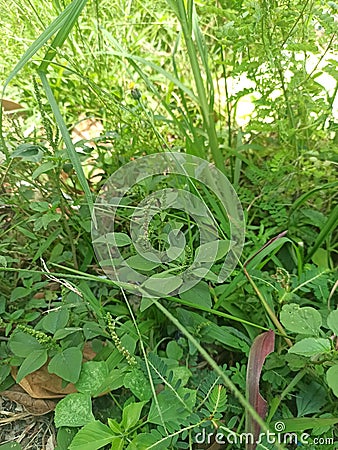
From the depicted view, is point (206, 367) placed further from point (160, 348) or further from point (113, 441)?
point (113, 441)

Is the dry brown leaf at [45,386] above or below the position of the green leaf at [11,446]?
above

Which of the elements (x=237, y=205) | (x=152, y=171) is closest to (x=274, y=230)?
(x=237, y=205)

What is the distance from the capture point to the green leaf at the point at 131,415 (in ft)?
2.51

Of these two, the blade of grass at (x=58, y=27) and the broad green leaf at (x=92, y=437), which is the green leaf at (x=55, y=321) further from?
the blade of grass at (x=58, y=27)

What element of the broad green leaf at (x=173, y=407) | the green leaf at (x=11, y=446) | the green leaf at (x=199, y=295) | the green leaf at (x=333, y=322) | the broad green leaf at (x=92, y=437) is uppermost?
the green leaf at (x=333, y=322)

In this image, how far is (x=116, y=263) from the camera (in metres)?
0.92

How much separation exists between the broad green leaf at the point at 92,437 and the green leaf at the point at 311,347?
0.29 m

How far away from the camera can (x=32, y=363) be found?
2.71ft

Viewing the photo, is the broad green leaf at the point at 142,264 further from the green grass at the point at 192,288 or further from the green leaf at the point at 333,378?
the green leaf at the point at 333,378

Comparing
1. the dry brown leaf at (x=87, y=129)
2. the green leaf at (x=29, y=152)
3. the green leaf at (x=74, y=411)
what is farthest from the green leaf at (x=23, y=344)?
the dry brown leaf at (x=87, y=129)

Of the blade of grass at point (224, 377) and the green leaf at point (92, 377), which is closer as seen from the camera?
the blade of grass at point (224, 377)

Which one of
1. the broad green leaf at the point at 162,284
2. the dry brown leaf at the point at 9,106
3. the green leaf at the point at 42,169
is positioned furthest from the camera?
the dry brown leaf at the point at 9,106

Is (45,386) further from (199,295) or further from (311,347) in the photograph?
(311,347)

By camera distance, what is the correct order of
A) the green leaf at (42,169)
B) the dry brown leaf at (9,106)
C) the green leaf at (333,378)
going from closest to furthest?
the green leaf at (333,378)
the green leaf at (42,169)
the dry brown leaf at (9,106)
